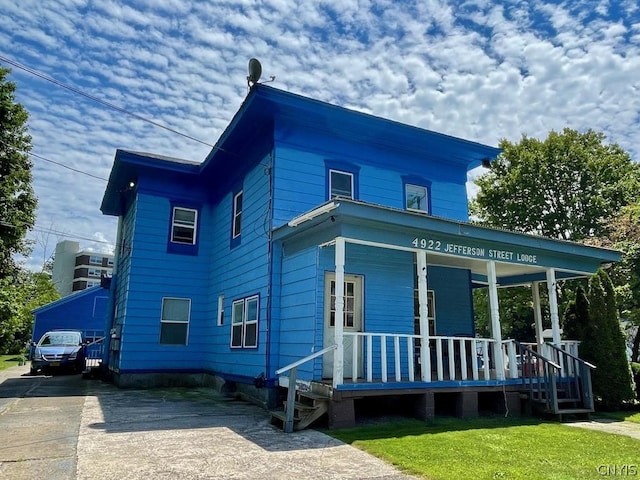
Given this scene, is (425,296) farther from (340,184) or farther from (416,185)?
(416,185)

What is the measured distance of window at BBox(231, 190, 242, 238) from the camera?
41.2 feet

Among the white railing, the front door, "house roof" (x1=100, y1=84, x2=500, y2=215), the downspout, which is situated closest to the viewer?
the white railing

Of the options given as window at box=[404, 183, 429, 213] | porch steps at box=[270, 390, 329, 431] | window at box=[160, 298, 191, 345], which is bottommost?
porch steps at box=[270, 390, 329, 431]

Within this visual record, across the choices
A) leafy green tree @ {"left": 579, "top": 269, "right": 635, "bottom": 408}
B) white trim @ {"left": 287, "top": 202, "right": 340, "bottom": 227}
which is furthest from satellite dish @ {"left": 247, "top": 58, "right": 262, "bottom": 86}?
leafy green tree @ {"left": 579, "top": 269, "right": 635, "bottom": 408}

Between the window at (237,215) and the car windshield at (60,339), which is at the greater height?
the window at (237,215)

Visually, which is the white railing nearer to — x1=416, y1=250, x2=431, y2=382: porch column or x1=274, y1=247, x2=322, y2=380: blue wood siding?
x1=416, y1=250, x2=431, y2=382: porch column

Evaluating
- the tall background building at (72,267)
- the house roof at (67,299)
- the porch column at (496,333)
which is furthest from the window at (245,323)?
the tall background building at (72,267)

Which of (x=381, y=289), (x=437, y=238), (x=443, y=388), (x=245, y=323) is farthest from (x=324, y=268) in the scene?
(x=443, y=388)

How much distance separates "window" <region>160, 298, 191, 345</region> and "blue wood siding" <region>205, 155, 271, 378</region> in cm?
73

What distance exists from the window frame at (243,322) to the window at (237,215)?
6.32ft

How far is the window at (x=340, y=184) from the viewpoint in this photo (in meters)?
11.4

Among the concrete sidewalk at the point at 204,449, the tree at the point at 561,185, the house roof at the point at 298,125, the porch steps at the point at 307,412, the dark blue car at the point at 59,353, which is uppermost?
the tree at the point at 561,185

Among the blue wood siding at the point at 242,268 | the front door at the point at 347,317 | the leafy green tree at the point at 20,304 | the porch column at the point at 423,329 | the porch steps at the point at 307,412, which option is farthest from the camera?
the leafy green tree at the point at 20,304

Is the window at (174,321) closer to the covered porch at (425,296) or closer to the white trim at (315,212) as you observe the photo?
the covered porch at (425,296)
